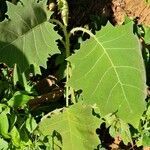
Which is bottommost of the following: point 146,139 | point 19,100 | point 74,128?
point 146,139

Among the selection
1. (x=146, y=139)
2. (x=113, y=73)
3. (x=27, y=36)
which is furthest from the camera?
(x=146, y=139)

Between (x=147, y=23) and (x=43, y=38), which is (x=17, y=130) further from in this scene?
(x=147, y=23)

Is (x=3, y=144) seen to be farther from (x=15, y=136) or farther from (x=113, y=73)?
(x=113, y=73)

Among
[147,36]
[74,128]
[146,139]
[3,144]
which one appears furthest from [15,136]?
[147,36]

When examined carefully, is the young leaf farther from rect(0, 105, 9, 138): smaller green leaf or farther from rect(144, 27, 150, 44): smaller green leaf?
rect(144, 27, 150, 44): smaller green leaf

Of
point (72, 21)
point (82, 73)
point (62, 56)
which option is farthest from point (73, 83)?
point (72, 21)

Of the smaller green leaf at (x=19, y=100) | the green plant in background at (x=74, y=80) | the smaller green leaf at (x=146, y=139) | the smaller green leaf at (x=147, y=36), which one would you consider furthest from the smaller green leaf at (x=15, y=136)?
the smaller green leaf at (x=147, y=36)

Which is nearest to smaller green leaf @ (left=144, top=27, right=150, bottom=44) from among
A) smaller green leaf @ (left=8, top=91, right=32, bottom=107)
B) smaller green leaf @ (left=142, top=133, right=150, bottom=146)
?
smaller green leaf @ (left=142, top=133, right=150, bottom=146)

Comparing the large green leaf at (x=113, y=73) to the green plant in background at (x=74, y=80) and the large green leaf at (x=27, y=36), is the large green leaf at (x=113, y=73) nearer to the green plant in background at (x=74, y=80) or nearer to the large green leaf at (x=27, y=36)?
the green plant in background at (x=74, y=80)
